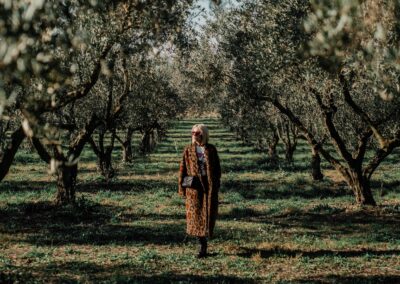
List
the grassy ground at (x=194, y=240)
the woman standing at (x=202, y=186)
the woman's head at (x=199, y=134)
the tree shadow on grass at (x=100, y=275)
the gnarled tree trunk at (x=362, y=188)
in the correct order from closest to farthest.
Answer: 1. the tree shadow on grass at (x=100, y=275)
2. the grassy ground at (x=194, y=240)
3. the woman's head at (x=199, y=134)
4. the woman standing at (x=202, y=186)
5. the gnarled tree trunk at (x=362, y=188)

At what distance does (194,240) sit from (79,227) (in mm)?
4441

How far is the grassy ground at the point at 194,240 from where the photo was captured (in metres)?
11.1

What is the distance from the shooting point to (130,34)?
57.3 feet

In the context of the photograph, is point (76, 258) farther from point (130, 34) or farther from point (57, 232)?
point (130, 34)

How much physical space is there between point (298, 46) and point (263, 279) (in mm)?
8636

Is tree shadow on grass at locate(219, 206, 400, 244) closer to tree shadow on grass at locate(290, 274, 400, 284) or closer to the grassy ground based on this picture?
the grassy ground

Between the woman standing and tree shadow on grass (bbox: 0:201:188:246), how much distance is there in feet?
9.64

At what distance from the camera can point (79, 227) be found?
16.9m

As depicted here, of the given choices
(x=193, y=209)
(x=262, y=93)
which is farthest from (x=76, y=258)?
(x=262, y=93)

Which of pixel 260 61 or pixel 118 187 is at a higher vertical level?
pixel 260 61

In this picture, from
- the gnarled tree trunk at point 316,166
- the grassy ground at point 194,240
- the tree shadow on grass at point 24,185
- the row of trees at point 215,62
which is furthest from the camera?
the gnarled tree trunk at point 316,166

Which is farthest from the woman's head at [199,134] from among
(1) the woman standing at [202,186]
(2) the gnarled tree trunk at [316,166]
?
(2) the gnarled tree trunk at [316,166]

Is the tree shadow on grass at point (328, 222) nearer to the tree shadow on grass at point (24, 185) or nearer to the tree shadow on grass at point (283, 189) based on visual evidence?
the tree shadow on grass at point (283, 189)

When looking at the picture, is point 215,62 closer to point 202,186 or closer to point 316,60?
point 316,60
